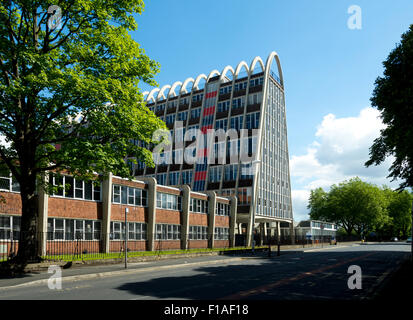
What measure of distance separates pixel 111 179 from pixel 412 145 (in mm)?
23304

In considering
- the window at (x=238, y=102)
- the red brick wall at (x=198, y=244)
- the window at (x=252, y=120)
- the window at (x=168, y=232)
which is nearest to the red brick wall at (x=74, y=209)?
the window at (x=168, y=232)

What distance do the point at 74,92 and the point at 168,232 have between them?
2679cm

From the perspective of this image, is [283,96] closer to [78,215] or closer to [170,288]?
[78,215]

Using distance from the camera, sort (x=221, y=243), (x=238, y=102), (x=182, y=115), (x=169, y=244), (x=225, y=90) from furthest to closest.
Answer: (x=182, y=115), (x=225, y=90), (x=238, y=102), (x=221, y=243), (x=169, y=244)

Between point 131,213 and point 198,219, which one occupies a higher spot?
point 131,213

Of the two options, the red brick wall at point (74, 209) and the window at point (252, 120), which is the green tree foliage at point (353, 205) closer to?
the window at point (252, 120)

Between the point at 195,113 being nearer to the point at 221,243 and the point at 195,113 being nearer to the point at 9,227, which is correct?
the point at 221,243

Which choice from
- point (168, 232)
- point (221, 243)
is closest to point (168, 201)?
point (168, 232)

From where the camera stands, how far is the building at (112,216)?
2620 centimetres

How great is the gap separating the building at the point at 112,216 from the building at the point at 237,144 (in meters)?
14.4

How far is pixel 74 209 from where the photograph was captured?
30.1 meters

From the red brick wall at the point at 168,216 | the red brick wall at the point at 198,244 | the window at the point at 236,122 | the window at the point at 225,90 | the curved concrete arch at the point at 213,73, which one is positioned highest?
the curved concrete arch at the point at 213,73

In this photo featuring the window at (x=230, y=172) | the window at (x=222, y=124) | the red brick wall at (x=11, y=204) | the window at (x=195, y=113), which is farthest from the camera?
the window at (x=195, y=113)
